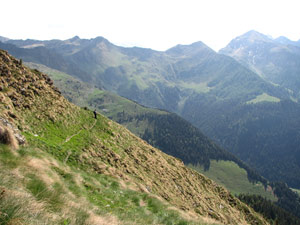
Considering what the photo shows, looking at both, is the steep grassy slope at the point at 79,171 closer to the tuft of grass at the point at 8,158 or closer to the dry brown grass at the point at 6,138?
the tuft of grass at the point at 8,158

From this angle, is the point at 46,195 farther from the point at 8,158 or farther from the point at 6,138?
the point at 6,138

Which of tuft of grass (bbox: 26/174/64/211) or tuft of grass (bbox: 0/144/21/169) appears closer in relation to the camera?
tuft of grass (bbox: 26/174/64/211)

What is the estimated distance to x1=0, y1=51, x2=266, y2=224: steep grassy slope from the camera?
9.95 meters

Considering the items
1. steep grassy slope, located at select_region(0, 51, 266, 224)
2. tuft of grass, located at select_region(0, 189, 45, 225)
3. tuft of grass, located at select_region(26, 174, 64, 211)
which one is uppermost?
tuft of grass, located at select_region(0, 189, 45, 225)

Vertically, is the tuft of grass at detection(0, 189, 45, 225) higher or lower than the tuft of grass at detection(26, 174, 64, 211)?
higher

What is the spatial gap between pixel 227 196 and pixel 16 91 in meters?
56.0

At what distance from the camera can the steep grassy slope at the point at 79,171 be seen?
32.6ft

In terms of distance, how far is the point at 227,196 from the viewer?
60.9m

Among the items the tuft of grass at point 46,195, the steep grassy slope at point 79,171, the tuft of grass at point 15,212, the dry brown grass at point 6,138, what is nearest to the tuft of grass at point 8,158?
the steep grassy slope at point 79,171

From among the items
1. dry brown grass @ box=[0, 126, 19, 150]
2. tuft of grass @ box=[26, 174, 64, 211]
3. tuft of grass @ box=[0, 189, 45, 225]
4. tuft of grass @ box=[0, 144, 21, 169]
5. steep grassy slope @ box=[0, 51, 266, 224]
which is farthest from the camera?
dry brown grass @ box=[0, 126, 19, 150]

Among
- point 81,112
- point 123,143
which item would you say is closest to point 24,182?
point 123,143

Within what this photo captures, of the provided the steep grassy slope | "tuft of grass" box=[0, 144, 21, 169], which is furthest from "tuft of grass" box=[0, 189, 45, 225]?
"tuft of grass" box=[0, 144, 21, 169]

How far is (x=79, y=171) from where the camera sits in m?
24.2

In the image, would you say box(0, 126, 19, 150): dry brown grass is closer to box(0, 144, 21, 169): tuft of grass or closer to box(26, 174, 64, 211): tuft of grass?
box(0, 144, 21, 169): tuft of grass
